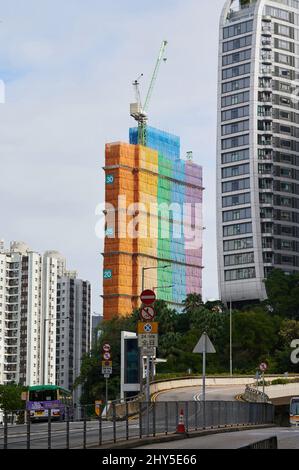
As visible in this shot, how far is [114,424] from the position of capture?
3284cm

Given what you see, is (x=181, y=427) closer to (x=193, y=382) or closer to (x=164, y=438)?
(x=164, y=438)

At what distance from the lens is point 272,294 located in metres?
176

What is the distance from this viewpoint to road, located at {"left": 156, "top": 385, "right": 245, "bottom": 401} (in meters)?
87.5

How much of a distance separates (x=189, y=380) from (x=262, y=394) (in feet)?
75.6

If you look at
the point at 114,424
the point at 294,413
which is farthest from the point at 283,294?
the point at 114,424

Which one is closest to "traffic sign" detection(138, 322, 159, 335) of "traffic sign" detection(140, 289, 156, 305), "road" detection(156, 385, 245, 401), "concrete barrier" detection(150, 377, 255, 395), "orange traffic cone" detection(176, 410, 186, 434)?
"traffic sign" detection(140, 289, 156, 305)

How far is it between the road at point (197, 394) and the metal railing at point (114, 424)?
34.4m

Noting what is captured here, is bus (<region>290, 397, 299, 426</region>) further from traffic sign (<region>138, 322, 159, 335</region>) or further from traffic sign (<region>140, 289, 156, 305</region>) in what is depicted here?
traffic sign (<region>140, 289, 156, 305</region>)

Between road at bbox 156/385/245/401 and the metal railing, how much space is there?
34354 mm

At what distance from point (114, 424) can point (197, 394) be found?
59.5m

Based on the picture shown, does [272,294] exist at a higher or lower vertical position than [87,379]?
higher

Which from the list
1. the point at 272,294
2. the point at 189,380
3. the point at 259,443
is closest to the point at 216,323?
the point at 272,294
